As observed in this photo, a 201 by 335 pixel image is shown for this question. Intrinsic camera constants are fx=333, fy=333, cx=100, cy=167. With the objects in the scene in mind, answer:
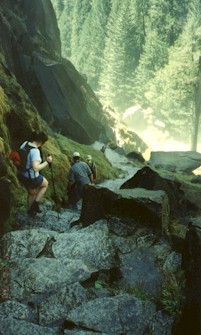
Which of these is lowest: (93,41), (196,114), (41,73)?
(41,73)

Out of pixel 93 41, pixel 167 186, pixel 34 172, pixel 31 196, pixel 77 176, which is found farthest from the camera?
pixel 93 41

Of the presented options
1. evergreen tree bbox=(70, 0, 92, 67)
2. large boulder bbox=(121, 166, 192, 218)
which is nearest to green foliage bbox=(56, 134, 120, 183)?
large boulder bbox=(121, 166, 192, 218)

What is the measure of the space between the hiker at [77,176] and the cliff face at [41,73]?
48.1ft

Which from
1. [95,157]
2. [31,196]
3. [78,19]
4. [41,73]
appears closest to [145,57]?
[78,19]

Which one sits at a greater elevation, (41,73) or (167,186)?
(41,73)

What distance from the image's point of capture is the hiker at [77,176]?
10.9m

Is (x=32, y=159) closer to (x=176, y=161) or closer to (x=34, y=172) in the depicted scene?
(x=34, y=172)

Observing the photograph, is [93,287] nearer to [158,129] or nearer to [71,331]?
[71,331]

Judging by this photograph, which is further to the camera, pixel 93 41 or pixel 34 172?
pixel 93 41

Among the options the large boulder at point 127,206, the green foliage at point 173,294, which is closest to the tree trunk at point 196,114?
the large boulder at point 127,206

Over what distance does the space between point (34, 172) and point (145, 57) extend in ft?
193

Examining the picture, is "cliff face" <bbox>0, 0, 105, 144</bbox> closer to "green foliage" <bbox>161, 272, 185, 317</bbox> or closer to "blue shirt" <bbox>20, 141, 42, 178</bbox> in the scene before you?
"blue shirt" <bbox>20, 141, 42, 178</bbox>

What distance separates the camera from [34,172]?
27.6ft

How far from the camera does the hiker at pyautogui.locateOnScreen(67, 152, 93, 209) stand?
10912 mm
